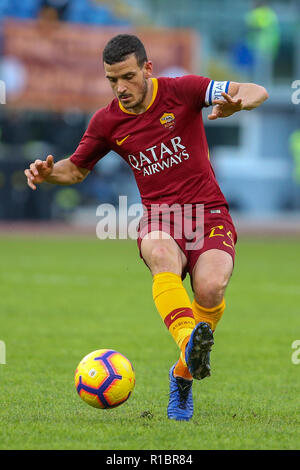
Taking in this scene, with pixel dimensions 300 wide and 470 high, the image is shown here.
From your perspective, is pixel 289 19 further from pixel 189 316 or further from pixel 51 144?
pixel 189 316

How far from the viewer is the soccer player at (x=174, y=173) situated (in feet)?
17.7

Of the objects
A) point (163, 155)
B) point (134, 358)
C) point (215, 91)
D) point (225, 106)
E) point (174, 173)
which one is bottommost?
point (134, 358)

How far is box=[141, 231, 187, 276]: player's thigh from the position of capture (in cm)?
543

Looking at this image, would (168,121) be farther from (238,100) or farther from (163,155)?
(238,100)

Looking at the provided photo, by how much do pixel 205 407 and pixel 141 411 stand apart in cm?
45

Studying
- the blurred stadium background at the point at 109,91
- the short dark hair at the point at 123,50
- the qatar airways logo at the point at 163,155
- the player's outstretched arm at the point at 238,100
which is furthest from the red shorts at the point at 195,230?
the blurred stadium background at the point at 109,91

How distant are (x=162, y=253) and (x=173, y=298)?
0.97 ft

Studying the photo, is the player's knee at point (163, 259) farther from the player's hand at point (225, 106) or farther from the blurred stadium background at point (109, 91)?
the blurred stadium background at point (109, 91)

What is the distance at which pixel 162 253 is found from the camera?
17.9 feet

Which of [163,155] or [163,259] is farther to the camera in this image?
[163,155]

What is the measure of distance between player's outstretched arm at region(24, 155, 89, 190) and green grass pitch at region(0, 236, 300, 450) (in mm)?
1439

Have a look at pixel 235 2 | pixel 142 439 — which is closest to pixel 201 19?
pixel 235 2

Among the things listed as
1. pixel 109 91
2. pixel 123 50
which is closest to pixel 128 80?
pixel 123 50

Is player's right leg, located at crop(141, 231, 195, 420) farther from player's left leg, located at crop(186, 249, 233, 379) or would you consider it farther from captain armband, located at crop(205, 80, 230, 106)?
captain armband, located at crop(205, 80, 230, 106)
